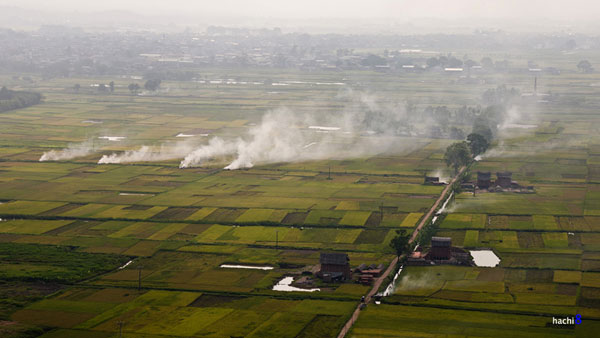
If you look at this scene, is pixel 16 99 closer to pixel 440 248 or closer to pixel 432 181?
pixel 432 181

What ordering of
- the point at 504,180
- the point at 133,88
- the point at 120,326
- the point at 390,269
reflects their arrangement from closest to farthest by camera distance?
the point at 120,326 → the point at 390,269 → the point at 504,180 → the point at 133,88

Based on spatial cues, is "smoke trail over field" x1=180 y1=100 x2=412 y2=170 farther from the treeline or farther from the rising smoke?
the treeline

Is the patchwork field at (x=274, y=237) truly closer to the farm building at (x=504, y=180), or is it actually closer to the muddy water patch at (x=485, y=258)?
the muddy water patch at (x=485, y=258)

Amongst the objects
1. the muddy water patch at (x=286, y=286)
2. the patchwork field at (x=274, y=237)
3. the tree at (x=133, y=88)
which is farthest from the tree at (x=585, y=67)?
the muddy water patch at (x=286, y=286)

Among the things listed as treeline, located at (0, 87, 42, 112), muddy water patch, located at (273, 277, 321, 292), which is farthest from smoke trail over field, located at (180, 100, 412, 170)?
treeline, located at (0, 87, 42, 112)

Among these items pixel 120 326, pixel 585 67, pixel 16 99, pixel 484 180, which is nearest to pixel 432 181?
pixel 484 180

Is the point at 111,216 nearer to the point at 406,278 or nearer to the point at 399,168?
the point at 406,278
